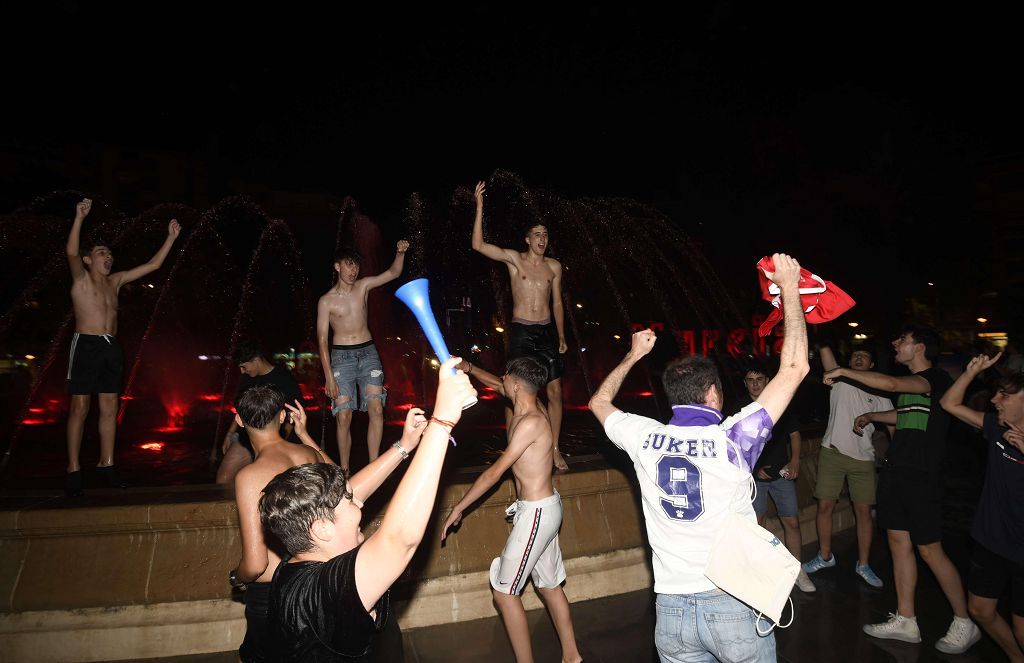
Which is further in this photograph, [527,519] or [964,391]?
[964,391]

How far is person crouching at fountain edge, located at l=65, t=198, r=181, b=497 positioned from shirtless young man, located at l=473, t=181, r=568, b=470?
349cm

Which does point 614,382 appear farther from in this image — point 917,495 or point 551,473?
point 917,495

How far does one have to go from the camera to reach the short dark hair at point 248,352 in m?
5.51

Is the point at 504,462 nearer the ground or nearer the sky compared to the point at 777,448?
nearer the sky

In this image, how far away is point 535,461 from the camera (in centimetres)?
408

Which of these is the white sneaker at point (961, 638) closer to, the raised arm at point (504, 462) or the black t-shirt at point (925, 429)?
the black t-shirt at point (925, 429)

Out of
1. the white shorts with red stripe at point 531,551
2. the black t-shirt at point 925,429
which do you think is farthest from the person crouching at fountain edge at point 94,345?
the black t-shirt at point 925,429

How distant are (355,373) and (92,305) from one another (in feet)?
7.94

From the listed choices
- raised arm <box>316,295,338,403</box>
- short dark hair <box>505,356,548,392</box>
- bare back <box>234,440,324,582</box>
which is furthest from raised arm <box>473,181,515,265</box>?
bare back <box>234,440,324,582</box>

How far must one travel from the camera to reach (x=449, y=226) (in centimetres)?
2642

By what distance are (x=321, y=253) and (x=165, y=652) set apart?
32517 millimetres

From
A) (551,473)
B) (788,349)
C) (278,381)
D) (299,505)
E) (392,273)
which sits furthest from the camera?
(392,273)

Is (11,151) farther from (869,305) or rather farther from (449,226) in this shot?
(869,305)

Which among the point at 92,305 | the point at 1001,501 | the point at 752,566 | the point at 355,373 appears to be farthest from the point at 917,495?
the point at 92,305
